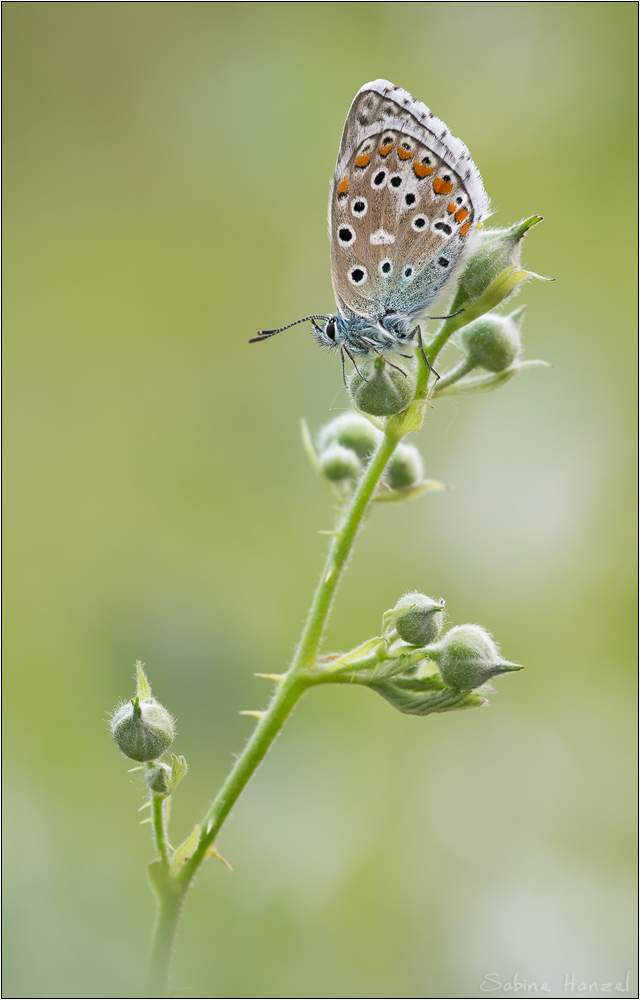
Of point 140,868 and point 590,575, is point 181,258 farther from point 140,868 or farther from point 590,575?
point 140,868

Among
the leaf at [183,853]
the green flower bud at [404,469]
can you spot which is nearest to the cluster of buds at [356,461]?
the green flower bud at [404,469]

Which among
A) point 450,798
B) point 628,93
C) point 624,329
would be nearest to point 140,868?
point 450,798

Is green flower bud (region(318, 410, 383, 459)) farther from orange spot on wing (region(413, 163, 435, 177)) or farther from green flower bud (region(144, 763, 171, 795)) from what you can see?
green flower bud (region(144, 763, 171, 795))

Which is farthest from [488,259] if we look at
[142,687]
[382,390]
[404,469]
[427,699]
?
[142,687]

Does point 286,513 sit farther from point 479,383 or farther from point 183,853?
point 183,853

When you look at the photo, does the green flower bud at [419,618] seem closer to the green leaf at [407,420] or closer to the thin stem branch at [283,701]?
the thin stem branch at [283,701]

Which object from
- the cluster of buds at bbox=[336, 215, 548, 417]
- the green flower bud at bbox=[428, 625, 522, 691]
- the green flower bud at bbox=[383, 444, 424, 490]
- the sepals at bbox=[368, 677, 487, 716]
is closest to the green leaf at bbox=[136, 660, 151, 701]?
the sepals at bbox=[368, 677, 487, 716]
